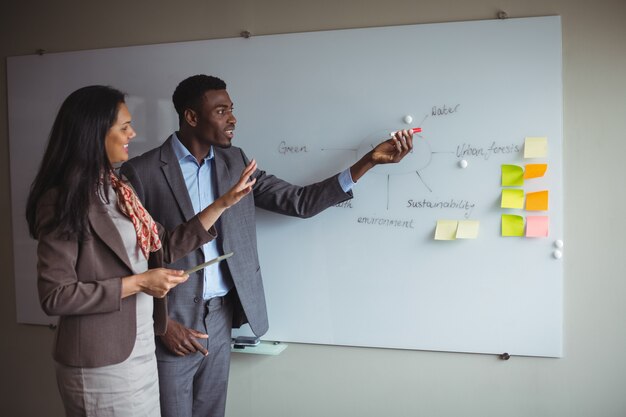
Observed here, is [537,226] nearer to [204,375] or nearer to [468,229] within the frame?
[468,229]

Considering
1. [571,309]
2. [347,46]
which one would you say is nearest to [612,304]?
[571,309]

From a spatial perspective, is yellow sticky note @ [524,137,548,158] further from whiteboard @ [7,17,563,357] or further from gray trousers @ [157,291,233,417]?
gray trousers @ [157,291,233,417]

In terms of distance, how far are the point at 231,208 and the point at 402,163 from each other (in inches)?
27.7

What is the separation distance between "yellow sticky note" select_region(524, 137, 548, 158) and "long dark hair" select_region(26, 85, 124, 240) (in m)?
1.49

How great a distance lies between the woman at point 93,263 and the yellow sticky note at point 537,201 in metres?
1.32

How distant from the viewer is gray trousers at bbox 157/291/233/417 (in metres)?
2.06

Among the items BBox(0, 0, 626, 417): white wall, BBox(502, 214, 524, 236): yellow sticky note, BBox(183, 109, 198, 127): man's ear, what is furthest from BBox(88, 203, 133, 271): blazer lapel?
BBox(502, 214, 524, 236): yellow sticky note

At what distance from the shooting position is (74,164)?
5.09ft

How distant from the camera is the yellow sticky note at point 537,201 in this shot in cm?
215

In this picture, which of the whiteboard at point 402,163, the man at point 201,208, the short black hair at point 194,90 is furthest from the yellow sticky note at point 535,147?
the short black hair at point 194,90

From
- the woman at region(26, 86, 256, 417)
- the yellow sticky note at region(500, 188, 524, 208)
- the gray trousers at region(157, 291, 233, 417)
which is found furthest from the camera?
the yellow sticky note at region(500, 188, 524, 208)

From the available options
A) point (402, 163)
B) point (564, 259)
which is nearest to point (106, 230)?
point (402, 163)

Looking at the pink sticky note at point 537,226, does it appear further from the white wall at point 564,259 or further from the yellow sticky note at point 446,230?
the yellow sticky note at point 446,230

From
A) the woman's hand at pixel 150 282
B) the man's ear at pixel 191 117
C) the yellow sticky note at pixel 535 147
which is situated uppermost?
the man's ear at pixel 191 117
